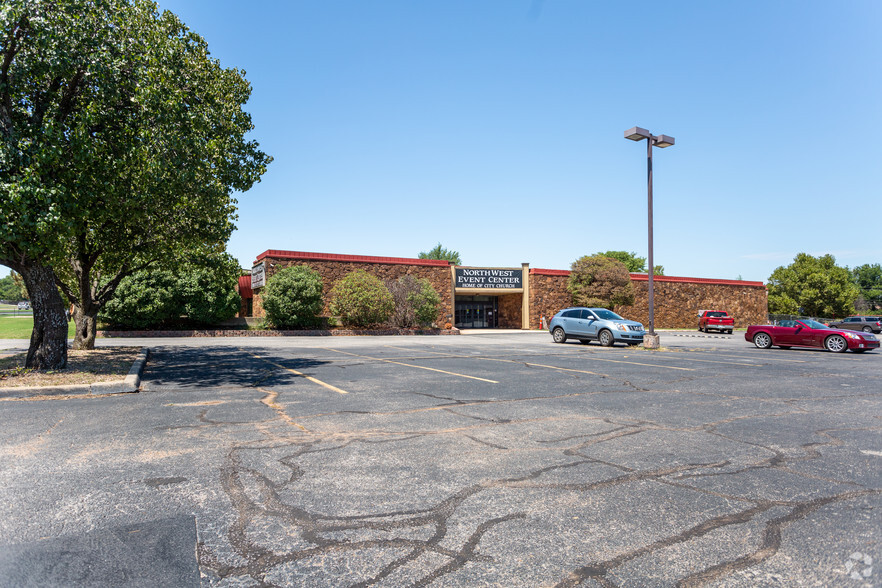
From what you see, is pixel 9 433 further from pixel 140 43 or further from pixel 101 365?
pixel 140 43

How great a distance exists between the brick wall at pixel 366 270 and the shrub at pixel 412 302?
198 centimetres

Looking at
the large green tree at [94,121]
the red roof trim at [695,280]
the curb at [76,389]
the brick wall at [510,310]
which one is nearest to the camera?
the curb at [76,389]

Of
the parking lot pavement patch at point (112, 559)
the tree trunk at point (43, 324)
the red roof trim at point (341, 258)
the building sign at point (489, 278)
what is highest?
the red roof trim at point (341, 258)

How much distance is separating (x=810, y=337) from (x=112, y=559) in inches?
936

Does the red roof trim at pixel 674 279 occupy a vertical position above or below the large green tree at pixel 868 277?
below

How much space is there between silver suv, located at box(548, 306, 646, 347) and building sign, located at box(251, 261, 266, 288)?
18.4 meters

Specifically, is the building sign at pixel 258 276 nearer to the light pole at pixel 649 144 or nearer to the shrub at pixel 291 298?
the shrub at pixel 291 298

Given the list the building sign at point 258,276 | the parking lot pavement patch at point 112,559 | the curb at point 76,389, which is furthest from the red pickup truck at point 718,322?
the parking lot pavement patch at point 112,559

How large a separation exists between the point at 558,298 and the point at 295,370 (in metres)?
33.6

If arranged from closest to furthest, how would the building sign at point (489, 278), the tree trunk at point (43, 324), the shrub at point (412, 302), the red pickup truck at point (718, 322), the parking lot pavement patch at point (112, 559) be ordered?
the parking lot pavement patch at point (112, 559) → the tree trunk at point (43, 324) → the shrub at point (412, 302) → the red pickup truck at point (718, 322) → the building sign at point (489, 278)

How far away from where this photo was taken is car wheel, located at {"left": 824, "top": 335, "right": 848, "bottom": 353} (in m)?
19.4

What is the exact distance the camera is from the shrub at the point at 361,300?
3200 centimetres

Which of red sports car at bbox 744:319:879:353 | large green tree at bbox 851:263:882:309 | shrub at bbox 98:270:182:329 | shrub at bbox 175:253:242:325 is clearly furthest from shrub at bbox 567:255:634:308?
large green tree at bbox 851:263:882:309

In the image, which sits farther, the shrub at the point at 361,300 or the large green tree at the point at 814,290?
the large green tree at the point at 814,290
